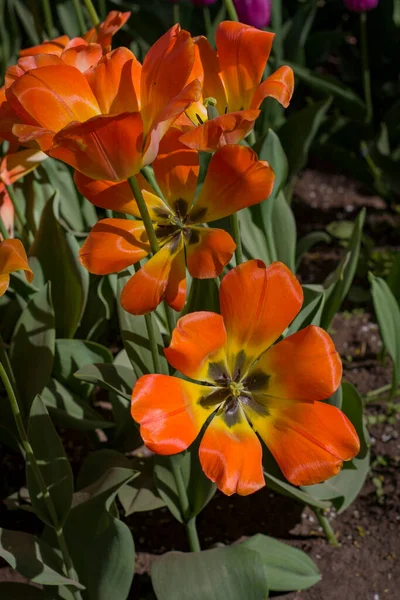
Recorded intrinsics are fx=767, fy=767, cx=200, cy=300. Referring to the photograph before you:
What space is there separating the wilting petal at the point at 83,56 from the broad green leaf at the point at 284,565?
0.86m

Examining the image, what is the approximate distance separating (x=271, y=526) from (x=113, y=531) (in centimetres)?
50

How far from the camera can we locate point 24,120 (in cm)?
89

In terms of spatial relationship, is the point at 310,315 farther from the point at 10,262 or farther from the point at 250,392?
the point at 10,262

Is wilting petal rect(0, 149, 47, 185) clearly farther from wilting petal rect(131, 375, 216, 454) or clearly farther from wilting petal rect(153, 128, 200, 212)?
wilting petal rect(131, 375, 216, 454)

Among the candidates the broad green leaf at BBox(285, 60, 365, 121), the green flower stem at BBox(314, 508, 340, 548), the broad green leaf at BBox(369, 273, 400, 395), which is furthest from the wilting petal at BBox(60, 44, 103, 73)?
the broad green leaf at BBox(285, 60, 365, 121)

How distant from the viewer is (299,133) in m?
2.19

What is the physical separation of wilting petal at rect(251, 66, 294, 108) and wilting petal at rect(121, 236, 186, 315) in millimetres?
228

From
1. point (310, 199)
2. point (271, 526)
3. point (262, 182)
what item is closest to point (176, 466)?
point (271, 526)

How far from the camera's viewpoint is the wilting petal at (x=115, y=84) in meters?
0.91

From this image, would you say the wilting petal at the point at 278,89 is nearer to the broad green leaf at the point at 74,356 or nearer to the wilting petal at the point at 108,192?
the wilting petal at the point at 108,192

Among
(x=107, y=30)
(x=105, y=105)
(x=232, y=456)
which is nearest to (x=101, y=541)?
(x=232, y=456)

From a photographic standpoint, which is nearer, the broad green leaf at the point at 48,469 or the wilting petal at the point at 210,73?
the wilting petal at the point at 210,73

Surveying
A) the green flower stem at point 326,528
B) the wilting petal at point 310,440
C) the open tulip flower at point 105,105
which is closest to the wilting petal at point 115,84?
the open tulip flower at point 105,105

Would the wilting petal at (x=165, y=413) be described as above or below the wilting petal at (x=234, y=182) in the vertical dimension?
below
